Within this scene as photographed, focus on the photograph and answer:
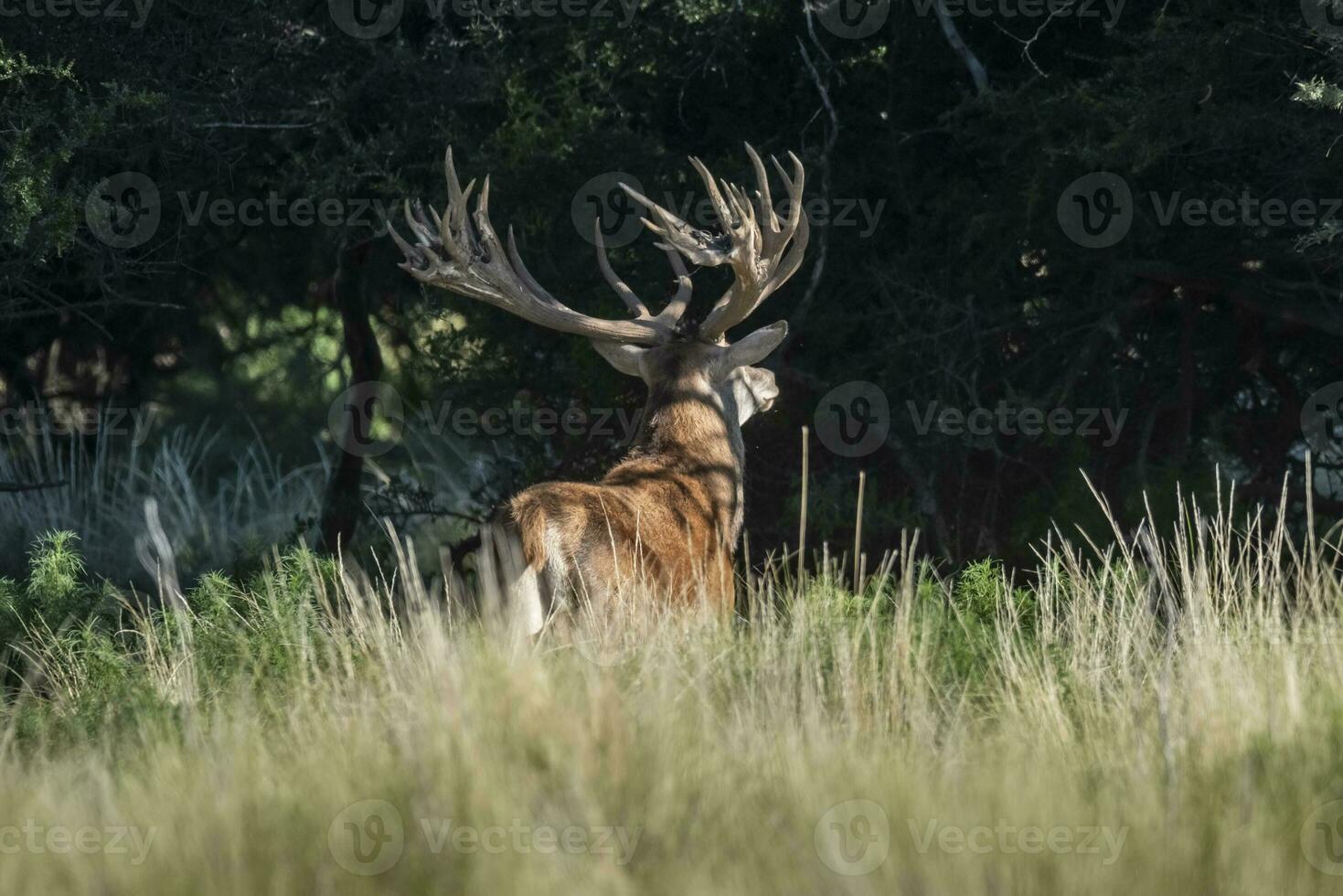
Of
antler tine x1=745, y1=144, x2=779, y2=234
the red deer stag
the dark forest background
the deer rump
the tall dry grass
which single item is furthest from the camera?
the dark forest background

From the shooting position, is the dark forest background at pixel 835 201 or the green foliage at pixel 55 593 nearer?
the green foliage at pixel 55 593

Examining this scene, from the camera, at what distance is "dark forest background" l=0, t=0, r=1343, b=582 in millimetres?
8867

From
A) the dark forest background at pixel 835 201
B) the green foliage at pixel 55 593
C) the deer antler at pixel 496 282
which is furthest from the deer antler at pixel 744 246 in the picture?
the green foliage at pixel 55 593

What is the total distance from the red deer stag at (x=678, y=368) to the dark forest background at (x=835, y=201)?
1.81 meters

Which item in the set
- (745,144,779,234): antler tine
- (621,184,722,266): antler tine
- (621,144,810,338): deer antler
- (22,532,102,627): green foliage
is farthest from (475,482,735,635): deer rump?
(22,532,102,627): green foliage

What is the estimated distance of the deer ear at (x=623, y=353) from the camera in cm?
750

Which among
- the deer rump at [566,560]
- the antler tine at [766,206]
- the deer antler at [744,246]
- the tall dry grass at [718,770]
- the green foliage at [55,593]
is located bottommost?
the green foliage at [55,593]

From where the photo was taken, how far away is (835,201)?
32.3ft

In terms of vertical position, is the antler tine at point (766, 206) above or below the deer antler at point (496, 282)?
above

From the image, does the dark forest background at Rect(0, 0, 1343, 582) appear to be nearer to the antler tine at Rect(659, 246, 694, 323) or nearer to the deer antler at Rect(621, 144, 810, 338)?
the antler tine at Rect(659, 246, 694, 323)

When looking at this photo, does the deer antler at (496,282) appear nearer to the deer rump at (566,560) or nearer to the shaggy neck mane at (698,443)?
the shaggy neck mane at (698,443)

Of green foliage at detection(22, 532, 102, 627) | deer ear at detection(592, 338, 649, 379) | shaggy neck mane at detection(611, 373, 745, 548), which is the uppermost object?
deer ear at detection(592, 338, 649, 379)

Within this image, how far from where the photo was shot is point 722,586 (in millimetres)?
6629

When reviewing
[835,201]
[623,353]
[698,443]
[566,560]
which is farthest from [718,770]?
[835,201]
